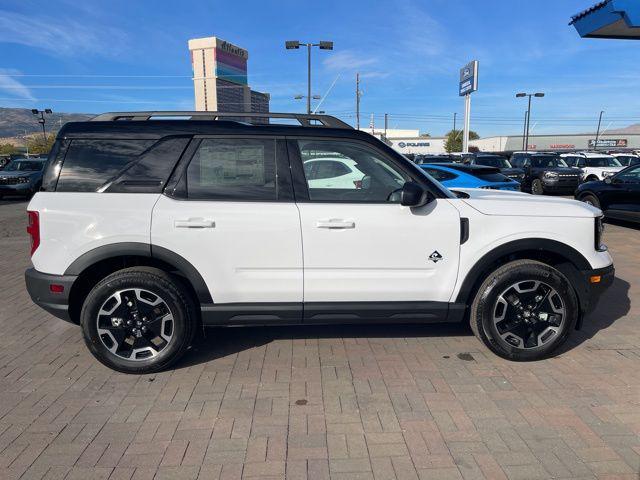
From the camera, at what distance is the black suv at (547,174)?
57.4 feet

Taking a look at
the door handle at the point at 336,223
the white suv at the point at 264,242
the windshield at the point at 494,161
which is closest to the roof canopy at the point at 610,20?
the windshield at the point at 494,161

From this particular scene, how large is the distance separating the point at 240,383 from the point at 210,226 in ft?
3.87

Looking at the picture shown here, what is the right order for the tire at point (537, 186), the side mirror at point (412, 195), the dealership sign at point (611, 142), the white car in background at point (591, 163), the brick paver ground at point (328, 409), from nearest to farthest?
1. the brick paver ground at point (328, 409)
2. the side mirror at point (412, 195)
3. the tire at point (537, 186)
4. the white car in background at point (591, 163)
5. the dealership sign at point (611, 142)

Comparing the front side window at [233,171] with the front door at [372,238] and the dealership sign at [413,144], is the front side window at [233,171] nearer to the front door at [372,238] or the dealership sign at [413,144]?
the front door at [372,238]

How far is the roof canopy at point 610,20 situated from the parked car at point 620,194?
4.69 meters

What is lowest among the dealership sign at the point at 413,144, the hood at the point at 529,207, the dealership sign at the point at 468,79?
the hood at the point at 529,207

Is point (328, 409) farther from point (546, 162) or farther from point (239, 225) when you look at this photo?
point (546, 162)

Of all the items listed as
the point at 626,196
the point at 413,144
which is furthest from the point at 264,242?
the point at 413,144

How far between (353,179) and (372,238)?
1.80 ft

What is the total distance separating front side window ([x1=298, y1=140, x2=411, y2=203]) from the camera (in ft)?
11.7

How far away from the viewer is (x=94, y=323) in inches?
134

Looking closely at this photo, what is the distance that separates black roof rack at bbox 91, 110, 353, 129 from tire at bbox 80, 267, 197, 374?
49.0 inches

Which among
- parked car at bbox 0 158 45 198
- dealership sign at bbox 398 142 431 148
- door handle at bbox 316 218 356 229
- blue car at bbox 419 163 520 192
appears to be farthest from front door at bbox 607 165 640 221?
dealership sign at bbox 398 142 431 148

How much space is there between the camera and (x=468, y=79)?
4191 cm
